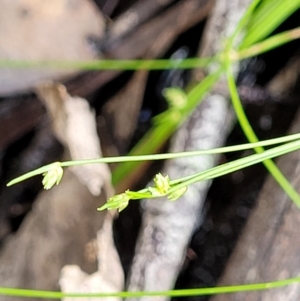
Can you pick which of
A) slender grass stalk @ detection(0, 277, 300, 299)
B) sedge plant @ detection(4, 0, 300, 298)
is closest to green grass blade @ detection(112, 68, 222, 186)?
sedge plant @ detection(4, 0, 300, 298)

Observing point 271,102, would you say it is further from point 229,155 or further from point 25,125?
point 25,125

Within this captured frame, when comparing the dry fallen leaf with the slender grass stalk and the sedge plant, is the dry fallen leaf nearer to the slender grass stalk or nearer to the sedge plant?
the sedge plant

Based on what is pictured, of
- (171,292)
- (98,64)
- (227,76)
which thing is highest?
(98,64)

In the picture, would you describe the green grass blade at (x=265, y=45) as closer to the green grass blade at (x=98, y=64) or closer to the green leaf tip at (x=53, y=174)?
the green grass blade at (x=98, y=64)

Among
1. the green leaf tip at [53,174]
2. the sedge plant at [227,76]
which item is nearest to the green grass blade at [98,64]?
the sedge plant at [227,76]

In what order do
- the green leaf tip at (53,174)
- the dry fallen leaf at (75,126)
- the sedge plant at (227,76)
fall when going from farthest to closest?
the dry fallen leaf at (75,126) → the sedge plant at (227,76) → the green leaf tip at (53,174)

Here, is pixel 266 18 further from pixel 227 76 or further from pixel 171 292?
pixel 171 292

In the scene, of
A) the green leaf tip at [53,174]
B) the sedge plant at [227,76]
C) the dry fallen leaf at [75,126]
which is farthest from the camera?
the dry fallen leaf at [75,126]

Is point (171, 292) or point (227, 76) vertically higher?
point (227, 76)

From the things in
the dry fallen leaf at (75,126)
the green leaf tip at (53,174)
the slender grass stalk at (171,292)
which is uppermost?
the dry fallen leaf at (75,126)

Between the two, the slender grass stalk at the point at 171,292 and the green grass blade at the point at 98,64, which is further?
the green grass blade at the point at 98,64

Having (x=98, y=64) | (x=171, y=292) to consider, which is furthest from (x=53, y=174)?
(x=98, y=64)
